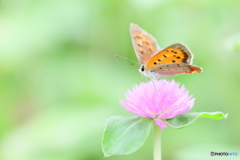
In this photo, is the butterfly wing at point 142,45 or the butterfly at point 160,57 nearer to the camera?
the butterfly at point 160,57

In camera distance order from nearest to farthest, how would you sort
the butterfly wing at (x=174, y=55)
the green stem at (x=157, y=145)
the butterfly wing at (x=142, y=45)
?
the green stem at (x=157, y=145) → the butterfly wing at (x=174, y=55) → the butterfly wing at (x=142, y=45)

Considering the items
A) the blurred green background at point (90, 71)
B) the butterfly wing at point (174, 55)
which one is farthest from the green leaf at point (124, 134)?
the blurred green background at point (90, 71)

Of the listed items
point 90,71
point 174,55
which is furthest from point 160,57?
point 90,71

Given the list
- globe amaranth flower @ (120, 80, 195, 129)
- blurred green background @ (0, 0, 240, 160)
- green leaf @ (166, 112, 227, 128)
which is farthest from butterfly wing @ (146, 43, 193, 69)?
blurred green background @ (0, 0, 240, 160)

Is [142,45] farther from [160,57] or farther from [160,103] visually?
[160,103]

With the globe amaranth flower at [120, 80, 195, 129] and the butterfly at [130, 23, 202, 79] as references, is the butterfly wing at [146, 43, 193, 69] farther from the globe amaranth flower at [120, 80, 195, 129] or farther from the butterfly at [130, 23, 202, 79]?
the globe amaranth flower at [120, 80, 195, 129]

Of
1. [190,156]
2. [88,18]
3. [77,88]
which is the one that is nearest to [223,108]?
[190,156]

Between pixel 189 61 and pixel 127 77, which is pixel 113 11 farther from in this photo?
pixel 189 61

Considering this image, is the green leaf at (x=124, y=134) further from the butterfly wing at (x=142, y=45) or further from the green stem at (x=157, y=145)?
the butterfly wing at (x=142, y=45)
